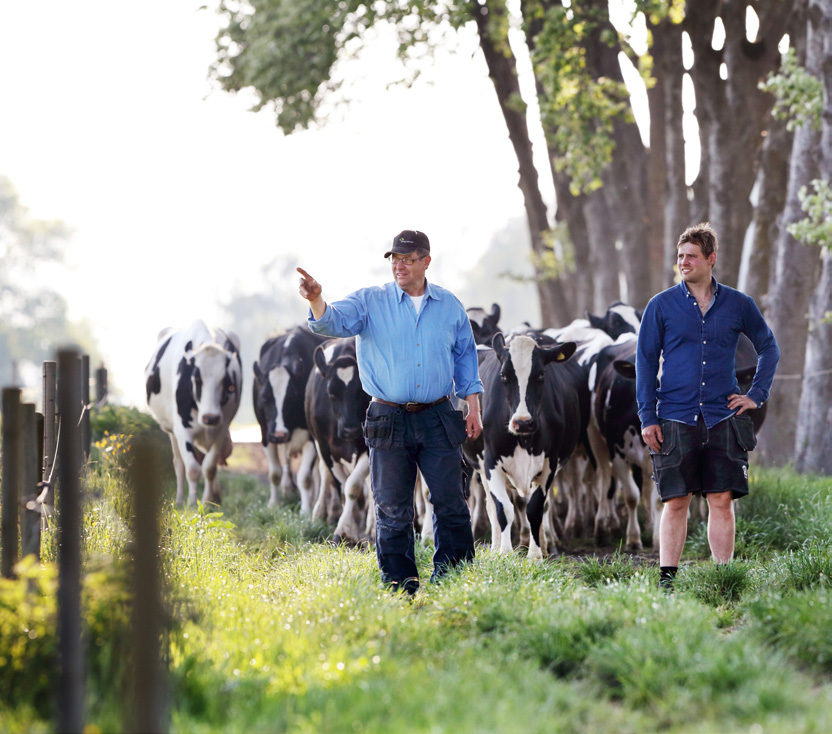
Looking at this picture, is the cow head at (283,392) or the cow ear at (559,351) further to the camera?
the cow head at (283,392)

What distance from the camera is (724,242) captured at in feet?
52.7

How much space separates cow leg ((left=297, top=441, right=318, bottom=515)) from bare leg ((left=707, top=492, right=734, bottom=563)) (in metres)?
6.66

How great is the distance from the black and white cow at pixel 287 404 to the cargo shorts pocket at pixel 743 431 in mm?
6758

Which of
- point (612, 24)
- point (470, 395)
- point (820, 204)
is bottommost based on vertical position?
point (470, 395)

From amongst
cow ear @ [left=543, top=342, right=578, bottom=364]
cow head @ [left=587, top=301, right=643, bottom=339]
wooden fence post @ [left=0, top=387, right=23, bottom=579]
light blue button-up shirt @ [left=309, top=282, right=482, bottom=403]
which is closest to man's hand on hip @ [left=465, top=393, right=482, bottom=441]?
light blue button-up shirt @ [left=309, top=282, right=482, bottom=403]

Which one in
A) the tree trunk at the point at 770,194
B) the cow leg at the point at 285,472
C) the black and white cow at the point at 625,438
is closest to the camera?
the black and white cow at the point at 625,438

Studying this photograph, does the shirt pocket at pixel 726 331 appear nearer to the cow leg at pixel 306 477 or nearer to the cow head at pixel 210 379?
the cow leg at pixel 306 477

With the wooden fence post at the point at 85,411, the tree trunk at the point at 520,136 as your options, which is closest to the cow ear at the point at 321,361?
the wooden fence post at the point at 85,411

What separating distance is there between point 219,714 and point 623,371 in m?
5.87

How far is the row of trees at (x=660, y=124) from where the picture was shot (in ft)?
43.1

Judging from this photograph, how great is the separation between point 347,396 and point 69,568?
7.19 meters

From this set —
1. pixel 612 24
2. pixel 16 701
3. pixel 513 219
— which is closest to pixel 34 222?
pixel 513 219

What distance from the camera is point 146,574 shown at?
12.5 feet

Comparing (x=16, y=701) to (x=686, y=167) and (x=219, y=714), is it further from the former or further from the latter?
(x=686, y=167)
